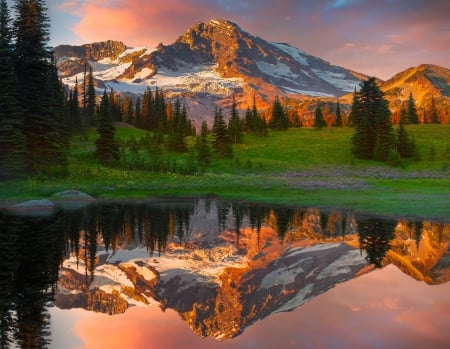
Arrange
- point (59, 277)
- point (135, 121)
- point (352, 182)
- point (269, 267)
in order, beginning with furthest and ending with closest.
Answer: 1. point (135, 121)
2. point (352, 182)
3. point (269, 267)
4. point (59, 277)

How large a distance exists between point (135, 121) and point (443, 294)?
434 ft

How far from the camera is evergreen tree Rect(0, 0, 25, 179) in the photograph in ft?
143

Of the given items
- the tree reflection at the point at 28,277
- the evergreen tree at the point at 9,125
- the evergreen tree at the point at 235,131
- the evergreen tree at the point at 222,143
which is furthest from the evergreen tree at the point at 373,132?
the tree reflection at the point at 28,277

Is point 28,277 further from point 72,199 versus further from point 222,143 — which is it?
point 222,143

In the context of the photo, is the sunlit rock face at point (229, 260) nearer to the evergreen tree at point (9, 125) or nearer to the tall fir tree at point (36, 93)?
the evergreen tree at point (9, 125)

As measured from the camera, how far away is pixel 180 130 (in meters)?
81.6

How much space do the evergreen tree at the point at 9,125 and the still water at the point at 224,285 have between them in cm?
1866

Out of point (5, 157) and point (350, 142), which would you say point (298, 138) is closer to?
point (350, 142)

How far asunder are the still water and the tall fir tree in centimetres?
2256

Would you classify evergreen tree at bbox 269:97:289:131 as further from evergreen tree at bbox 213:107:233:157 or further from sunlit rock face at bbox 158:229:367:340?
sunlit rock face at bbox 158:229:367:340

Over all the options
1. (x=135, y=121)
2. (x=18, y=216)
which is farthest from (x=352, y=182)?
(x=135, y=121)

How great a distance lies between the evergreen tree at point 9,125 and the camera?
43500mm

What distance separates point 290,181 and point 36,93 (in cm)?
2767

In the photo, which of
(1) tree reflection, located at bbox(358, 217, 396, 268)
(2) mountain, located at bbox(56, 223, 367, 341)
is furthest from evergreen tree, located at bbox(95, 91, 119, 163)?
(2) mountain, located at bbox(56, 223, 367, 341)
